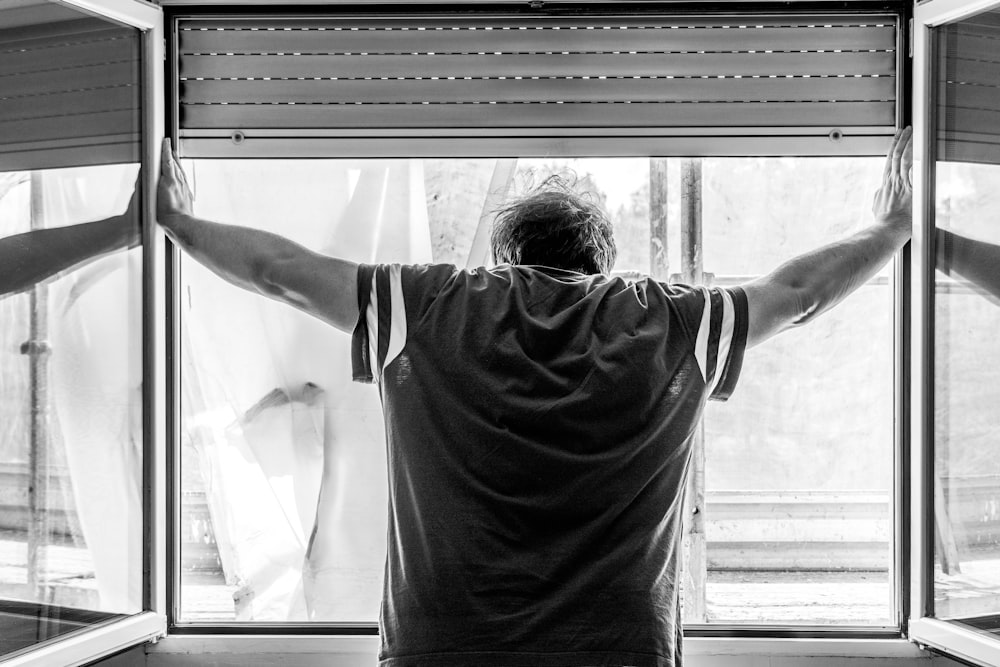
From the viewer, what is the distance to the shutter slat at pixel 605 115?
1612 mm

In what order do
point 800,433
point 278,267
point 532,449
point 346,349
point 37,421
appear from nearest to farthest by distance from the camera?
1. point 532,449
2. point 278,267
3. point 37,421
4. point 346,349
5. point 800,433

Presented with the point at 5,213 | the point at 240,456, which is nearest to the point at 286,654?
the point at 240,456

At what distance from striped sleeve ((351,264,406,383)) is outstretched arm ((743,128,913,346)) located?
1.77ft

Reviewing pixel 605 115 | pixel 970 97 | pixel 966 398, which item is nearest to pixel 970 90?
pixel 970 97

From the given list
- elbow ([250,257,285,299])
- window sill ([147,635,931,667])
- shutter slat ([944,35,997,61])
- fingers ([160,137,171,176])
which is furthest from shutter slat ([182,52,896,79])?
window sill ([147,635,931,667])

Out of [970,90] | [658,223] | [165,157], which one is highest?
[970,90]

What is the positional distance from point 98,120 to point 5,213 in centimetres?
29

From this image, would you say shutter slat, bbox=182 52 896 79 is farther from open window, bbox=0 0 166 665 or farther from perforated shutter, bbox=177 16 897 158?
open window, bbox=0 0 166 665

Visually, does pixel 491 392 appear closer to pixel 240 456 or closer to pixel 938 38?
pixel 240 456

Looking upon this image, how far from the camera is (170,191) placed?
1596 millimetres

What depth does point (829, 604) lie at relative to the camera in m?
1.87

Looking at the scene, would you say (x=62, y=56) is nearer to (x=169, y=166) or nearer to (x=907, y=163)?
(x=169, y=166)

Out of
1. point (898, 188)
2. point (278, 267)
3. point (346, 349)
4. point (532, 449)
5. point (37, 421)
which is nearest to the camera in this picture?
point (532, 449)

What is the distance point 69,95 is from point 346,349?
2.29 feet
